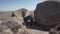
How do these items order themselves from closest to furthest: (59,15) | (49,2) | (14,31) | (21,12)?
(14,31), (59,15), (49,2), (21,12)

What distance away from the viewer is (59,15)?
10859 millimetres

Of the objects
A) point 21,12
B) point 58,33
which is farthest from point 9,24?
point 21,12

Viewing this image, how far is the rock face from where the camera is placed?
10977 mm

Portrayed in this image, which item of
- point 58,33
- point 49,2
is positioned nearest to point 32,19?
point 49,2

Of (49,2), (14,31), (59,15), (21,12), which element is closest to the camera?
(14,31)

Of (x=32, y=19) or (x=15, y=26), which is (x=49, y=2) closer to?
(x=32, y=19)

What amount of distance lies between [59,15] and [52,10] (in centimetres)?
60

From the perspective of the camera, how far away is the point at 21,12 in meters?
12.5

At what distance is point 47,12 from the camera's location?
448 inches

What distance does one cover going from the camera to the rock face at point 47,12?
36.0 ft

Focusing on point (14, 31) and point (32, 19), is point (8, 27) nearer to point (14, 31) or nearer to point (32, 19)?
point (14, 31)

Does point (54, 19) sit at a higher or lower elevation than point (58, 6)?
lower

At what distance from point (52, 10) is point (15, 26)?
16.6 ft

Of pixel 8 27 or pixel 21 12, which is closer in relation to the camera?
pixel 8 27
